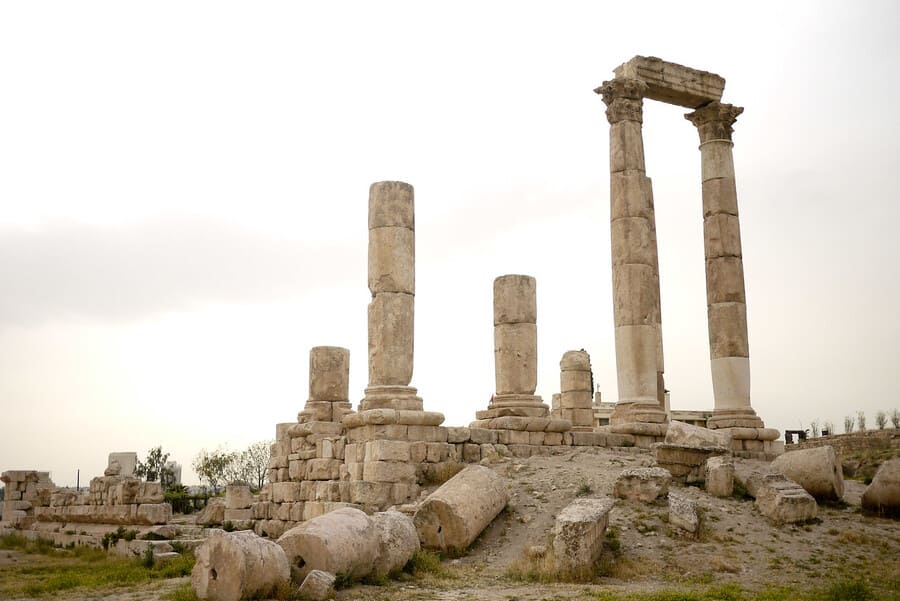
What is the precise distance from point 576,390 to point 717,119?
8.36 m

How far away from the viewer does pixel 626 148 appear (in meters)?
21.8

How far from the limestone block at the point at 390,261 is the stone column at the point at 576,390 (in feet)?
30.7

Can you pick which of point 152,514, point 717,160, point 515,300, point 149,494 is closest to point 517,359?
point 515,300

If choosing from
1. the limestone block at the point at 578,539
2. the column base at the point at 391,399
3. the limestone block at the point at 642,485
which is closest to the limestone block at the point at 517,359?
the column base at the point at 391,399

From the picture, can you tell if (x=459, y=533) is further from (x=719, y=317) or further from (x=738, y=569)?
(x=719, y=317)

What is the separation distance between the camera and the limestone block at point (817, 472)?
598 inches

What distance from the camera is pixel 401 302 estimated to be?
57.6ft

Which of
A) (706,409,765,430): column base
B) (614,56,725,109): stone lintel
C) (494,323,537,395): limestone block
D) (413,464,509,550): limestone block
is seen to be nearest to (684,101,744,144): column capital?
(614,56,725,109): stone lintel

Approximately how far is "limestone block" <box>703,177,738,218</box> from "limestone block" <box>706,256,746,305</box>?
1.26 m

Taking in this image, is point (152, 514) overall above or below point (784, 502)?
below

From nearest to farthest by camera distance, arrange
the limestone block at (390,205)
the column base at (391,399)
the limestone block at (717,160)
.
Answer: the column base at (391,399), the limestone block at (390,205), the limestone block at (717,160)

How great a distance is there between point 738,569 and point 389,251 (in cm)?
900

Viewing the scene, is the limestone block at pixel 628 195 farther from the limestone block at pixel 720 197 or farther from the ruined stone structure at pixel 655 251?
the limestone block at pixel 720 197

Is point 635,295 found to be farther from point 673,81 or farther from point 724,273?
point 673,81
